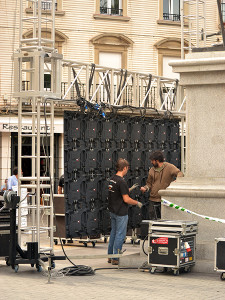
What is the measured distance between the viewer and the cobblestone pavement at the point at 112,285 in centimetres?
1062

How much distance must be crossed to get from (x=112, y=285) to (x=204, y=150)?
3075 mm

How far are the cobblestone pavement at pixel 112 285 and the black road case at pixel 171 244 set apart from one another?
199 mm

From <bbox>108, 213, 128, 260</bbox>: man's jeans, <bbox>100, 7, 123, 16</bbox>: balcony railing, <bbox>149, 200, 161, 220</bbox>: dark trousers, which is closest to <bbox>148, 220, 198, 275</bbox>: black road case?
<bbox>108, 213, 128, 260</bbox>: man's jeans

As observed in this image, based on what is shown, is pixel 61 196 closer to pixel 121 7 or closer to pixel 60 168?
pixel 60 168

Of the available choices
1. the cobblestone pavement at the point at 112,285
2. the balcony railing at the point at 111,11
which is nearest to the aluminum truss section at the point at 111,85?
the cobblestone pavement at the point at 112,285

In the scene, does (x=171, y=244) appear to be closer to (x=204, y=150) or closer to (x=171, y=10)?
(x=204, y=150)

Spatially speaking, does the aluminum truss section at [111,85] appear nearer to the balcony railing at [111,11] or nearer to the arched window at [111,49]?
the arched window at [111,49]

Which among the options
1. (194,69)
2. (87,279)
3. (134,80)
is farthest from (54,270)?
(134,80)

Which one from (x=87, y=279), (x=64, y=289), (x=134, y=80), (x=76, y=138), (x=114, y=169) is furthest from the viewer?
(x=134, y=80)

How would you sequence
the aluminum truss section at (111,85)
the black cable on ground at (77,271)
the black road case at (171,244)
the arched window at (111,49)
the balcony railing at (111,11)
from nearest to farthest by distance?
the black road case at (171,244), the black cable on ground at (77,271), the aluminum truss section at (111,85), the arched window at (111,49), the balcony railing at (111,11)

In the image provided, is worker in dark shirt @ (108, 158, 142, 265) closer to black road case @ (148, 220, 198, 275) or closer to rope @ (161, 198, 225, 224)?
rope @ (161, 198, 225, 224)

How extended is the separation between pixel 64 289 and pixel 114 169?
14.7ft

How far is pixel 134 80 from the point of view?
17.3 metres

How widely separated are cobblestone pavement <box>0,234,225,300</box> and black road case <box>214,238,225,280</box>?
0.18 m
